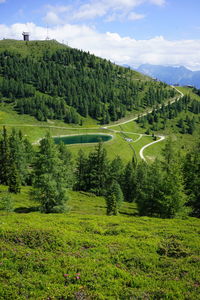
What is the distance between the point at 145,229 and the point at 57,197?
18.6 m

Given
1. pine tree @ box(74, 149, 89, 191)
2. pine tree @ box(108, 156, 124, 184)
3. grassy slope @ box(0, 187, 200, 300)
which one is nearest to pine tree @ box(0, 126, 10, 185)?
pine tree @ box(74, 149, 89, 191)

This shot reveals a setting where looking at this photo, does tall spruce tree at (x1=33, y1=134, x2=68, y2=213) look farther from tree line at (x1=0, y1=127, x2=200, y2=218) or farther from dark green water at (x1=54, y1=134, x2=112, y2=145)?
dark green water at (x1=54, y1=134, x2=112, y2=145)

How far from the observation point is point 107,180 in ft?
267

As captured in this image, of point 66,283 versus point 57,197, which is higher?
point 66,283

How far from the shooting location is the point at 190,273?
1388cm

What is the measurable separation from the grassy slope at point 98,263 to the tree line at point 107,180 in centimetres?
1550

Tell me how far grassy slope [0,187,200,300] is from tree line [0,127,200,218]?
50.9 ft

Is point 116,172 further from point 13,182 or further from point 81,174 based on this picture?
point 13,182

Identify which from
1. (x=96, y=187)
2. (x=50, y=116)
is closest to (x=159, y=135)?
(x=50, y=116)

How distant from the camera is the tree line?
35250mm

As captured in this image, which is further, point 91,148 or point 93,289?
point 91,148

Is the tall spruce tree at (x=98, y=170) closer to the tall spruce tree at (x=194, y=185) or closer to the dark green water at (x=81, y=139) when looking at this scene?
the tall spruce tree at (x=194, y=185)

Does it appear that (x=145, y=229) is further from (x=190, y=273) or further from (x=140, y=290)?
(x=140, y=290)

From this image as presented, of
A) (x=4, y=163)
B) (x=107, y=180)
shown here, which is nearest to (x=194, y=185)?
(x=107, y=180)
